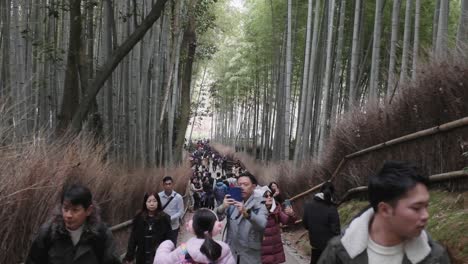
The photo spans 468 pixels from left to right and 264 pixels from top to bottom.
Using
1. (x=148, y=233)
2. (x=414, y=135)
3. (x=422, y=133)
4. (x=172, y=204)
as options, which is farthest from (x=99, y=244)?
(x=414, y=135)

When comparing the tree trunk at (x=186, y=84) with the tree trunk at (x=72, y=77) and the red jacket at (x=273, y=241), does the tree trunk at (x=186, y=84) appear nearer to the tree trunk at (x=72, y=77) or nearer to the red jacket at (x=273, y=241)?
the tree trunk at (x=72, y=77)

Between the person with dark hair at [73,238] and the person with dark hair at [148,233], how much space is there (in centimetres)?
209

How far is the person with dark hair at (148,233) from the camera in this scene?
14.8 ft

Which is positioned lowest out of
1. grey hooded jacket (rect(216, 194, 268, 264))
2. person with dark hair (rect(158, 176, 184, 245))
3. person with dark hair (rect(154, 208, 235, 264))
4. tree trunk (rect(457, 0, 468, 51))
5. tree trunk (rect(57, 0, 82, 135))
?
person with dark hair (rect(158, 176, 184, 245))

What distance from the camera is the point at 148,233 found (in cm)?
452

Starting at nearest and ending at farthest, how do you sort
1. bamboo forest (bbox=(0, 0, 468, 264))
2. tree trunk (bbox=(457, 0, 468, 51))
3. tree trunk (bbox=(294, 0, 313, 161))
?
bamboo forest (bbox=(0, 0, 468, 264)) → tree trunk (bbox=(457, 0, 468, 51)) → tree trunk (bbox=(294, 0, 313, 161))

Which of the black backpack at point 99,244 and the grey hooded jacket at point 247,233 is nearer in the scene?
the black backpack at point 99,244

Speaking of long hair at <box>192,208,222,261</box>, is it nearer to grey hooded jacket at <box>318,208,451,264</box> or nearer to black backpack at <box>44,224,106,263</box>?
black backpack at <box>44,224,106,263</box>

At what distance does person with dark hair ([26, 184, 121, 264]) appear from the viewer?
2350 mm

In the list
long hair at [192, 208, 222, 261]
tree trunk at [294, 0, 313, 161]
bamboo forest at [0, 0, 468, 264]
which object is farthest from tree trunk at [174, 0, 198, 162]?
long hair at [192, 208, 222, 261]

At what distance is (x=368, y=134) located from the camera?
25.4 feet

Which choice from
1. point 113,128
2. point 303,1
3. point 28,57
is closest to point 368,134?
point 113,128

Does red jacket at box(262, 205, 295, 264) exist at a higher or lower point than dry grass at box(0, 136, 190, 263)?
lower

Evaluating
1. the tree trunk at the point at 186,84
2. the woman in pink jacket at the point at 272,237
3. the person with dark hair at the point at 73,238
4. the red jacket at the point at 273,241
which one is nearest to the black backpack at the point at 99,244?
the person with dark hair at the point at 73,238
